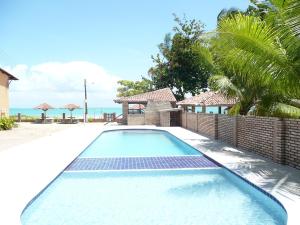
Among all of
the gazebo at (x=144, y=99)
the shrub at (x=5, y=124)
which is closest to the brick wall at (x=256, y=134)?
the shrub at (x=5, y=124)

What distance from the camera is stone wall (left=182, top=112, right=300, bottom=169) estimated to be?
1038cm

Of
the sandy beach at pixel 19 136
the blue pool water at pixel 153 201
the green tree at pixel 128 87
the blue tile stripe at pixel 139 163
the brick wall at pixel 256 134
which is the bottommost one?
the blue pool water at pixel 153 201

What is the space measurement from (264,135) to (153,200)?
5.64 meters

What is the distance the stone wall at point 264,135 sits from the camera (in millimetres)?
10383

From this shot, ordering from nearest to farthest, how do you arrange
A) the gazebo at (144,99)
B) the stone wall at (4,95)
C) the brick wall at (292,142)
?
1. the brick wall at (292,142)
2. the stone wall at (4,95)
3. the gazebo at (144,99)

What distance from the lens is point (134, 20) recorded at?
104 ft

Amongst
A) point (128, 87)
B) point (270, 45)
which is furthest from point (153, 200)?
point (128, 87)

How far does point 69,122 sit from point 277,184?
3096 centimetres

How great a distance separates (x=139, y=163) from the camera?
11.8 metres

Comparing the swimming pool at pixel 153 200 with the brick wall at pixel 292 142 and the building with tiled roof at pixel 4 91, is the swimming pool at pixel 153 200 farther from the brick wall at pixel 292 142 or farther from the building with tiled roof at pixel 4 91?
the building with tiled roof at pixel 4 91

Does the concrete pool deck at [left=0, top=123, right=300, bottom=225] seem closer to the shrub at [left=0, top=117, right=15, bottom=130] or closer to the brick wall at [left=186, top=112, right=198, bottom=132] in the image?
the brick wall at [left=186, top=112, right=198, bottom=132]

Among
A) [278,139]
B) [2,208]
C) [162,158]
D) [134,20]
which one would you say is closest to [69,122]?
[134,20]

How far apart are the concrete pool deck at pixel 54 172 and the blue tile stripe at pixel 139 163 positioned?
371mm

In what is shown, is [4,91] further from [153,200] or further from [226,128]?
[153,200]
